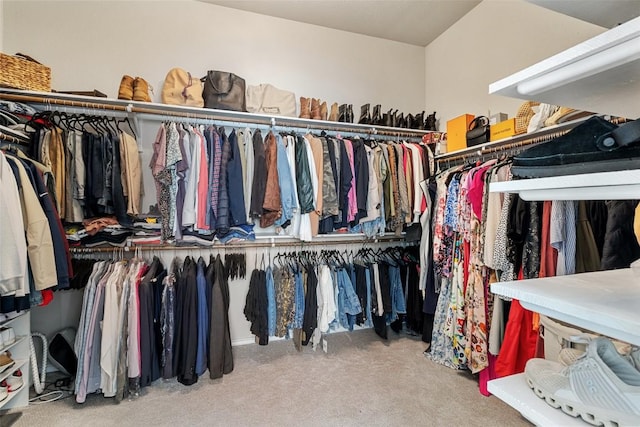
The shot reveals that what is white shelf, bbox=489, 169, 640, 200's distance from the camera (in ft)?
1.38

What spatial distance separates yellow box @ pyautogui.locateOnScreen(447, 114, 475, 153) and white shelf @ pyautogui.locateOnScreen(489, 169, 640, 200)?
2.11 meters

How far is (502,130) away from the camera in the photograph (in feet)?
7.02

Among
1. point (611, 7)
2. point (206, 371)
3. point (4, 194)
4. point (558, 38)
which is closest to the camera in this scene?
point (611, 7)

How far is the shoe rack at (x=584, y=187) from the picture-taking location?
0.44 meters

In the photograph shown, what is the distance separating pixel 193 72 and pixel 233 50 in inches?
17.1

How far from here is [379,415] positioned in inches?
69.0

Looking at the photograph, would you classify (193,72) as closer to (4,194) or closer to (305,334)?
(4,194)

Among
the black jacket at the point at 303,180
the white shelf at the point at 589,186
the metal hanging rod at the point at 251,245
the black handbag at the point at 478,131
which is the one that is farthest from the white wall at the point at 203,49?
the white shelf at the point at 589,186

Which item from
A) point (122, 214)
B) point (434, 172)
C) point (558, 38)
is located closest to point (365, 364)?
point (434, 172)

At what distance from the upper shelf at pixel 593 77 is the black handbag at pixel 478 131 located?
168cm

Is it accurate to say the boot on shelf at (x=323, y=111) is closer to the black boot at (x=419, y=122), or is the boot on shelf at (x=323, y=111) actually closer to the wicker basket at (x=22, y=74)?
the black boot at (x=419, y=122)

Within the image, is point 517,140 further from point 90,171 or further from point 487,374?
point 90,171

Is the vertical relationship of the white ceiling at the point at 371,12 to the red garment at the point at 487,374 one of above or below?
above

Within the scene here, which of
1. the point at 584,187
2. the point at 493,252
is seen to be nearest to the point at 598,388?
the point at 584,187
